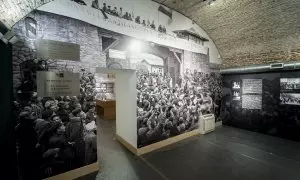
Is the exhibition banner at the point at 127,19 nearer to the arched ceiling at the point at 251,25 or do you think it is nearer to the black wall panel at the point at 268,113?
the arched ceiling at the point at 251,25

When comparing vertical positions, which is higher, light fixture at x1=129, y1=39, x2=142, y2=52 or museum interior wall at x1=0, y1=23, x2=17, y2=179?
light fixture at x1=129, y1=39, x2=142, y2=52

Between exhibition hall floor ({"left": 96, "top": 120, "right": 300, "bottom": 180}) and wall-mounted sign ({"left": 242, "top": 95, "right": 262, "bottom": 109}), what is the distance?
137 centimetres

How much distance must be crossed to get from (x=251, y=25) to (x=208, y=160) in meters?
4.61

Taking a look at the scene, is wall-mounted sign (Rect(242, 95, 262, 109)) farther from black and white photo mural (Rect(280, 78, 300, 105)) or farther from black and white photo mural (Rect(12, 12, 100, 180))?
black and white photo mural (Rect(12, 12, 100, 180))

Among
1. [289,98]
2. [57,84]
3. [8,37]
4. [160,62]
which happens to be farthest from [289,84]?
[8,37]

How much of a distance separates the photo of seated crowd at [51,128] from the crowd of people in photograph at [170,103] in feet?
4.34

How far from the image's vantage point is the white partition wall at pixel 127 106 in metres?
4.12

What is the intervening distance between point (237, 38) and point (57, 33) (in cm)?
604

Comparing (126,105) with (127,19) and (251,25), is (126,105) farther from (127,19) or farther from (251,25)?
(251,25)

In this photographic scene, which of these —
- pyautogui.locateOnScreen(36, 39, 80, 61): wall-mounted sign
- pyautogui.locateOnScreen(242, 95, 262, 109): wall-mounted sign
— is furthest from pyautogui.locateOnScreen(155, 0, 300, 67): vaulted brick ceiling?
pyautogui.locateOnScreen(36, 39, 80, 61): wall-mounted sign

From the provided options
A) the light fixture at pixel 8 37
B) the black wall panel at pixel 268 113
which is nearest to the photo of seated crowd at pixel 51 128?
the light fixture at pixel 8 37

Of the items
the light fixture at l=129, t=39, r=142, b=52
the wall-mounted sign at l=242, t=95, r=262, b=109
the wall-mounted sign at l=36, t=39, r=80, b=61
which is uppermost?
the light fixture at l=129, t=39, r=142, b=52

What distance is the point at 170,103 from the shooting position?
482 cm

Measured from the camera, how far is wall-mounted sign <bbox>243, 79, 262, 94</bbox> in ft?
19.4
